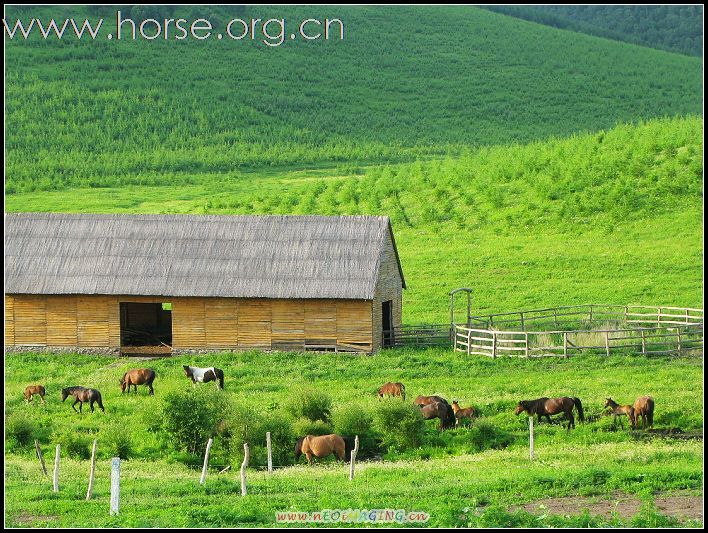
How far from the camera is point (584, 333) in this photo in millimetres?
38281

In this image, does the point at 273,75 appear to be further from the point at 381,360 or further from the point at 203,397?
the point at 203,397

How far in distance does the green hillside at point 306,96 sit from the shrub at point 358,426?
194 ft

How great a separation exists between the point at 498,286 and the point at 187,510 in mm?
30186

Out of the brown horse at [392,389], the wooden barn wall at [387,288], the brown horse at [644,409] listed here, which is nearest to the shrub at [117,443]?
the brown horse at [392,389]

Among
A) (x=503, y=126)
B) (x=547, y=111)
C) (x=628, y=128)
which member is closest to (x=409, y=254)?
(x=628, y=128)

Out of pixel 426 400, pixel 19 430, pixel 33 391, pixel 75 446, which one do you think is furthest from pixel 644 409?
pixel 33 391

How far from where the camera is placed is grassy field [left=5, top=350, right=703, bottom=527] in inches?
811

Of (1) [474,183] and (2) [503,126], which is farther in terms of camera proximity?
(2) [503,126]

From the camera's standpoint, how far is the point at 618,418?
2848 centimetres

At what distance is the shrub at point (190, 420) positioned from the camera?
27.2 m

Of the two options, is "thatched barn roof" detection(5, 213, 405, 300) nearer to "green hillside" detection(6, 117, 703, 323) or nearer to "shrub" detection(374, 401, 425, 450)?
"green hillside" detection(6, 117, 703, 323)

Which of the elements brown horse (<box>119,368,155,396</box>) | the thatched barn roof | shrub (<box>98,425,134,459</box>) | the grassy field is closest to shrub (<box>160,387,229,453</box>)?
the grassy field

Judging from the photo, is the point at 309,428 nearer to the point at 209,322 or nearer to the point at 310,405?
the point at 310,405

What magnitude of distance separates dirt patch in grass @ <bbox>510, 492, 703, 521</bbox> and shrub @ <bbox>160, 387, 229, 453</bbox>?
8.44 meters
